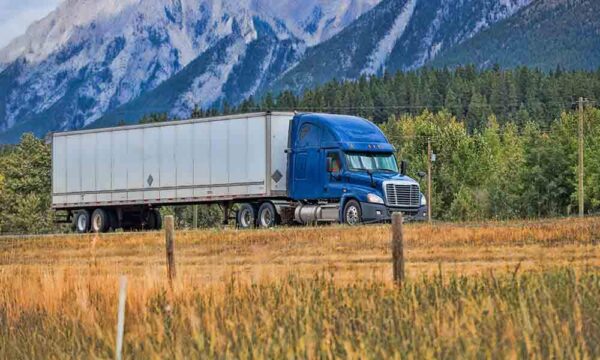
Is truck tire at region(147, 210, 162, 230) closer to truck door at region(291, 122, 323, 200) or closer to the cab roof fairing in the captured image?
truck door at region(291, 122, 323, 200)

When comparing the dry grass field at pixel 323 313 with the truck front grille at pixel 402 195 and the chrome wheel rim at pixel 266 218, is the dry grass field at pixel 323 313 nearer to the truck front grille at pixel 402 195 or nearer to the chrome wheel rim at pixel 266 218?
the truck front grille at pixel 402 195

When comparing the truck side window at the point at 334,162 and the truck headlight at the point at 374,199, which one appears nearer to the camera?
the truck headlight at the point at 374,199

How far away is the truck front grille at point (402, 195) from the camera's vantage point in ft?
137

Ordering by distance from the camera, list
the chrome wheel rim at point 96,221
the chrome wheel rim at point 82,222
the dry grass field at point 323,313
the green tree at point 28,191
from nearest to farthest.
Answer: the dry grass field at point 323,313
the chrome wheel rim at point 96,221
the chrome wheel rim at point 82,222
the green tree at point 28,191

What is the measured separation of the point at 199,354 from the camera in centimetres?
1295

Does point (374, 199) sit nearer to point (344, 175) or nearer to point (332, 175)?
point (344, 175)

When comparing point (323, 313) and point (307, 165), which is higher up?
point (307, 165)

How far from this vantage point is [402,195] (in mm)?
42281

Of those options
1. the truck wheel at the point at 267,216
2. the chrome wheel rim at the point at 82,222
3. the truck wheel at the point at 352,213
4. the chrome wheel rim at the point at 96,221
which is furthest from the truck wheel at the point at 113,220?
the truck wheel at the point at 352,213

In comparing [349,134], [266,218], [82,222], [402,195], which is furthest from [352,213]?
[82,222]

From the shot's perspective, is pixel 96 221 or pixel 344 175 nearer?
pixel 344 175

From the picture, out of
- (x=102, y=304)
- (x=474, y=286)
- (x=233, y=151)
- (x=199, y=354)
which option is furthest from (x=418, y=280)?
(x=233, y=151)

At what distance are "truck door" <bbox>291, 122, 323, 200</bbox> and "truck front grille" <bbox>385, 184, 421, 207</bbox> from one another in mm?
2559

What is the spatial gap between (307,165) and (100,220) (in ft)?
35.9
